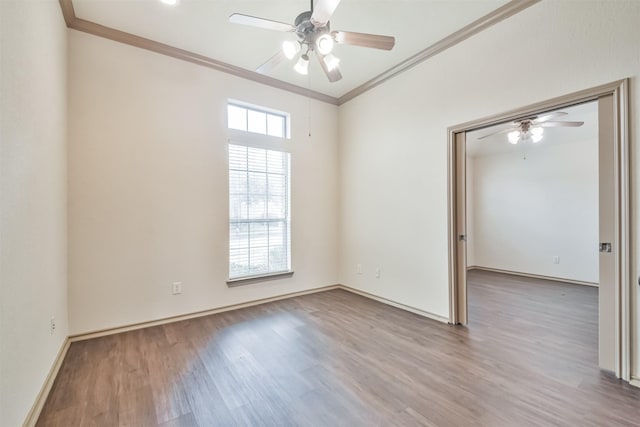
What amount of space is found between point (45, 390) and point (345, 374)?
1.96 meters

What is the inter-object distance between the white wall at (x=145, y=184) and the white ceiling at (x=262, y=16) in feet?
1.01

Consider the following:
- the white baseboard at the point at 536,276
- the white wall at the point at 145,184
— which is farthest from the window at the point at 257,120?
the white baseboard at the point at 536,276

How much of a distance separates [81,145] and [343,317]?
10.3ft

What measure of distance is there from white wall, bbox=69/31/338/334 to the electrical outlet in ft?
0.13

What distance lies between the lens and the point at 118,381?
1.96 meters

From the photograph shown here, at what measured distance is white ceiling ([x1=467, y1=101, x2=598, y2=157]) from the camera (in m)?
4.13

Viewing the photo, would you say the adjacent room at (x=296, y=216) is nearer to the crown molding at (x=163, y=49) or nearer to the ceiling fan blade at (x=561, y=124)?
the crown molding at (x=163, y=49)

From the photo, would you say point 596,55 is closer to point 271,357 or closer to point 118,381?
point 271,357

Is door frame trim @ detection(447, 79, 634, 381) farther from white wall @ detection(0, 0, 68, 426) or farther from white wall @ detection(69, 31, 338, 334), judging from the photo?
white wall @ detection(0, 0, 68, 426)

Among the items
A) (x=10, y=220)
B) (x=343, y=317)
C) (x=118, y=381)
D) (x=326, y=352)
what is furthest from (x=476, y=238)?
(x=10, y=220)

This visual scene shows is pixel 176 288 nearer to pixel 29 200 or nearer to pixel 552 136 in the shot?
pixel 29 200

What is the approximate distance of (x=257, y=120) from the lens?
3.73m

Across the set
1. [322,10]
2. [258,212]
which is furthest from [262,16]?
[258,212]

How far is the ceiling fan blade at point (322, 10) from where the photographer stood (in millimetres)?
1728
